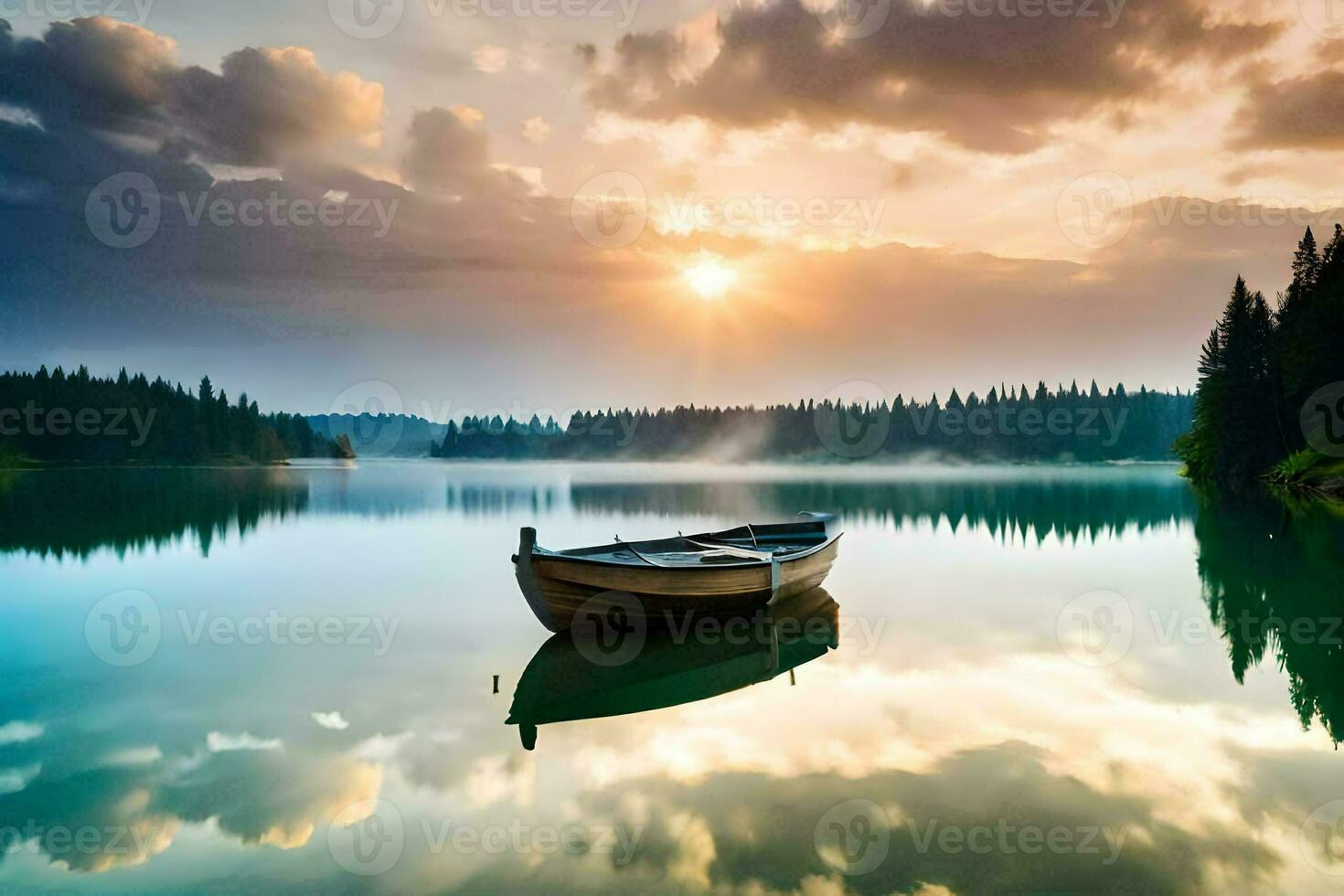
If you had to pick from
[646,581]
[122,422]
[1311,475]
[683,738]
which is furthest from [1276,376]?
[122,422]

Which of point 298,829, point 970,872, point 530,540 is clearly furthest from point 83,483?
point 970,872

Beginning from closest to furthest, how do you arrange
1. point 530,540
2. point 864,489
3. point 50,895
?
point 50,895, point 530,540, point 864,489

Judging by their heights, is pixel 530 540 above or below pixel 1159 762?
above

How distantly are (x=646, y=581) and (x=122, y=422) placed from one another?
150305 mm

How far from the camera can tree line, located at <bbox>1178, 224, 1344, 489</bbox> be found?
50719 millimetres

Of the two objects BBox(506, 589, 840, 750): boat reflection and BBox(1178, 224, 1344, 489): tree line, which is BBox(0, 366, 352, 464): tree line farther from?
BBox(1178, 224, 1344, 489): tree line

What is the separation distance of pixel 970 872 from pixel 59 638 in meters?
18.3

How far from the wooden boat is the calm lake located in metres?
0.77

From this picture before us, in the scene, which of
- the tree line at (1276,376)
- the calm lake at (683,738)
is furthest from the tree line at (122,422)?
the tree line at (1276,376)

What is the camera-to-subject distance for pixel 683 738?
442 inches

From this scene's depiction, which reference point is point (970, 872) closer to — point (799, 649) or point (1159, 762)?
point (1159, 762)

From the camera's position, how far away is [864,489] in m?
75.7

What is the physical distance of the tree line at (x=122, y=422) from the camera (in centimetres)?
12219

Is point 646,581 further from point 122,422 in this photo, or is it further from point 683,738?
point 122,422
